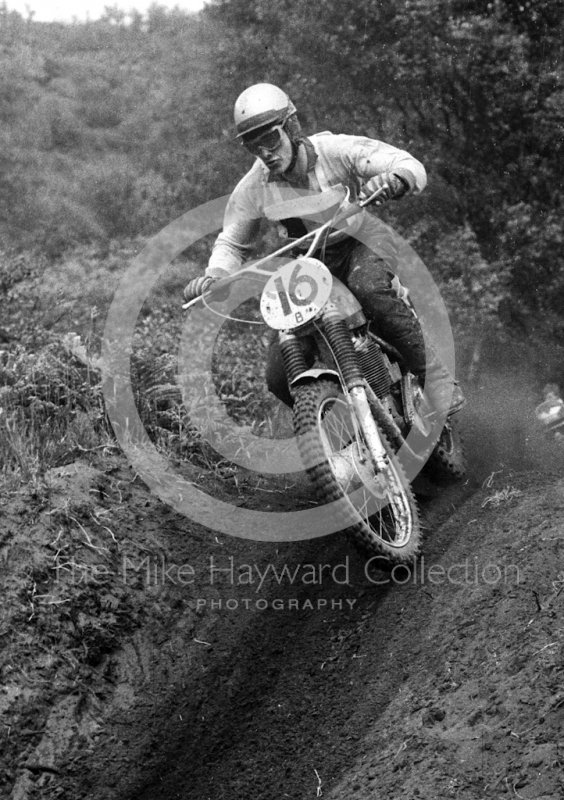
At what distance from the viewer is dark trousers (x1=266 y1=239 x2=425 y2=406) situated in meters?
5.58

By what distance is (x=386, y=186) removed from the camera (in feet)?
16.7

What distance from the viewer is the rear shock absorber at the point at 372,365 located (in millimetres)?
5602

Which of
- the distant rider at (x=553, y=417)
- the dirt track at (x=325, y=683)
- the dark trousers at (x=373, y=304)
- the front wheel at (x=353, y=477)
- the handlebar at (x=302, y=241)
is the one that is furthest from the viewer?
the distant rider at (x=553, y=417)

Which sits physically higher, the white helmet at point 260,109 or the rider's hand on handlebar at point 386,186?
the white helmet at point 260,109

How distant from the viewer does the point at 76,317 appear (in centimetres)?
925

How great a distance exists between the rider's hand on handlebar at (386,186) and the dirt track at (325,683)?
197cm

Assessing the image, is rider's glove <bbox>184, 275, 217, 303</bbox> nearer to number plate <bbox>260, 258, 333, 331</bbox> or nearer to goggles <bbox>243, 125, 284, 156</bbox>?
number plate <bbox>260, 258, 333, 331</bbox>

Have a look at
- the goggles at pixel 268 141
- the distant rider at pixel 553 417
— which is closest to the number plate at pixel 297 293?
the goggles at pixel 268 141

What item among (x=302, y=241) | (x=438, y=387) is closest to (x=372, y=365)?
(x=438, y=387)

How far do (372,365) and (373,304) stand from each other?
366 millimetres

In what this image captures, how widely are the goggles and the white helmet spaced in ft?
0.16

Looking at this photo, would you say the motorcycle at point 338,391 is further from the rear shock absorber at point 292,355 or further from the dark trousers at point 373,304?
the dark trousers at point 373,304

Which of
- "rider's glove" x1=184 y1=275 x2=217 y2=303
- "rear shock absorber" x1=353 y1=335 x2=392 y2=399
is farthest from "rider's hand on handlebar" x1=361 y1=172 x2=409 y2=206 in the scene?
"rider's glove" x1=184 y1=275 x2=217 y2=303

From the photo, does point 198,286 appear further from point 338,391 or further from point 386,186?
point 386,186
